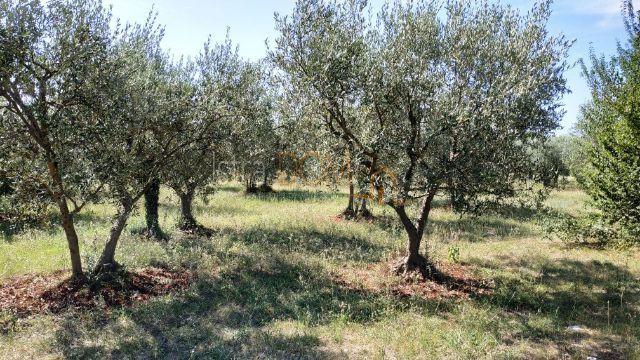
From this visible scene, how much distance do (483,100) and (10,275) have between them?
15805 mm

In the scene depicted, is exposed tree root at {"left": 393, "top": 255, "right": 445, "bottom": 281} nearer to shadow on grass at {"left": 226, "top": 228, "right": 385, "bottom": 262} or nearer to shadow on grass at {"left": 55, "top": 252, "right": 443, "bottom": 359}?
shadow on grass at {"left": 226, "top": 228, "right": 385, "bottom": 262}

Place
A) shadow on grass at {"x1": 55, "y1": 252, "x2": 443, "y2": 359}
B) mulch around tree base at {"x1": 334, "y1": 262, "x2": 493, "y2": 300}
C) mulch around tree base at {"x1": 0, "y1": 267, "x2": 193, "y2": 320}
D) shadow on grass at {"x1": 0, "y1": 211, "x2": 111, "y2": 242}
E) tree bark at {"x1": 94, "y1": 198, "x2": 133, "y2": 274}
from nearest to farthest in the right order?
shadow on grass at {"x1": 55, "y1": 252, "x2": 443, "y2": 359} → mulch around tree base at {"x1": 0, "y1": 267, "x2": 193, "y2": 320} → tree bark at {"x1": 94, "y1": 198, "x2": 133, "y2": 274} → mulch around tree base at {"x1": 334, "y1": 262, "x2": 493, "y2": 300} → shadow on grass at {"x1": 0, "y1": 211, "x2": 111, "y2": 242}

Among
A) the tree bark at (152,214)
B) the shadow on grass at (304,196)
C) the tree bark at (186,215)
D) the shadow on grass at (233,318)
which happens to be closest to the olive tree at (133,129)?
the shadow on grass at (233,318)

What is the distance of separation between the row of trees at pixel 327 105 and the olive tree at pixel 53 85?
35mm

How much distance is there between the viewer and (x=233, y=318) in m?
10.8

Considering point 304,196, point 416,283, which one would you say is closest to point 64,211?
point 416,283

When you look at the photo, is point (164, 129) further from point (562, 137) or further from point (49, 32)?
point (562, 137)

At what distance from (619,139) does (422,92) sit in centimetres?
796

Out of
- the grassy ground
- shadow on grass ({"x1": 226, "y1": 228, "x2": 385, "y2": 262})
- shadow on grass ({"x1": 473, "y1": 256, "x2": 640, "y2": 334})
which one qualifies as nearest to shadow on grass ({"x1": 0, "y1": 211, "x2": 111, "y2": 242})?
the grassy ground

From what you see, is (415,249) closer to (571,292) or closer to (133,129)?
(571,292)

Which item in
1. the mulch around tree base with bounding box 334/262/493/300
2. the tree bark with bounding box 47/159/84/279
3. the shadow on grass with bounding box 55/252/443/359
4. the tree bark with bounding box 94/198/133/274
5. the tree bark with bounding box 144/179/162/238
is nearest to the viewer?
the shadow on grass with bounding box 55/252/443/359

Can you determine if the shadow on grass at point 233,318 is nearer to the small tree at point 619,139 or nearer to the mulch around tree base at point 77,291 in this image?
the mulch around tree base at point 77,291

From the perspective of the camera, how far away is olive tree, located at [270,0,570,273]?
37.8ft

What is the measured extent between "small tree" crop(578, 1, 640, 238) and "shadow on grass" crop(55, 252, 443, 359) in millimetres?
8507
